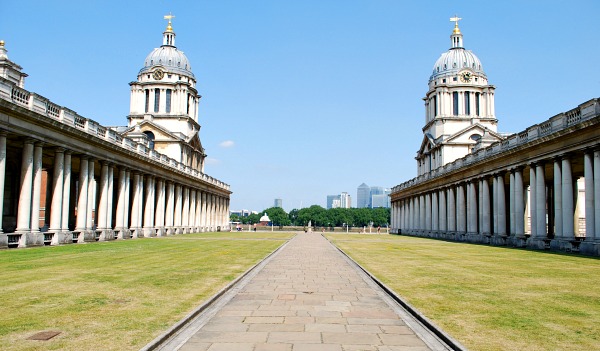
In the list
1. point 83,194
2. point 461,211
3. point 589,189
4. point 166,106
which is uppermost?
point 166,106

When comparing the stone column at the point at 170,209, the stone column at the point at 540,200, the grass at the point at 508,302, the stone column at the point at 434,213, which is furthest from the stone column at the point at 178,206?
the grass at the point at 508,302

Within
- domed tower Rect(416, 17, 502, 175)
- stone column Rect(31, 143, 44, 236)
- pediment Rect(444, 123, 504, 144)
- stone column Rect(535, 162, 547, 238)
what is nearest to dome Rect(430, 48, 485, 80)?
→ domed tower Rect(416, 17, 502, 175)

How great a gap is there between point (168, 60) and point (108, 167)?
59952 mm

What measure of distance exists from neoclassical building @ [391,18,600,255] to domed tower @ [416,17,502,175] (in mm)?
187

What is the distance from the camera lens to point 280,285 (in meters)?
17.7

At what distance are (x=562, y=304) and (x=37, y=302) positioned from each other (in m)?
13.4

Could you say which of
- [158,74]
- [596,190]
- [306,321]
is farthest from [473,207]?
[158,74]

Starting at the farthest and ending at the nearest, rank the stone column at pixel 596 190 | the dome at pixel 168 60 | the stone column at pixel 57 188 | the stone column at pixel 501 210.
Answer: the dome at pixel 168 60 < the stone column at pixel 501 210 < the stone column at pixel 57 188 < the stone column at pixel 596 190

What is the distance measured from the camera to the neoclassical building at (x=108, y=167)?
36656 millimetres

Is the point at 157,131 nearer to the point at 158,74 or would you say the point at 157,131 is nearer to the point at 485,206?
the point at 158,74

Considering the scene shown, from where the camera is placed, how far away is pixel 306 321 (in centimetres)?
1166

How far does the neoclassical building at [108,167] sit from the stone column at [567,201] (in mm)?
38239

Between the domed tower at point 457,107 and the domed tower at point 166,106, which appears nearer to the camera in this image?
the domed tower at point 457,107

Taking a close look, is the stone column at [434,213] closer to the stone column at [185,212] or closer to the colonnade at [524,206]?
the colonnade at [524,206]
